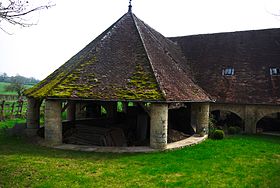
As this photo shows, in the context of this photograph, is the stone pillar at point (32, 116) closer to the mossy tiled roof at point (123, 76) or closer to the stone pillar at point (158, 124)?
the mossy tiled roof at point (123, 76)

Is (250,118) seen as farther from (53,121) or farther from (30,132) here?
(30,132)

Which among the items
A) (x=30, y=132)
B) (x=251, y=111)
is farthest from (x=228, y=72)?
(x=30, y=132)

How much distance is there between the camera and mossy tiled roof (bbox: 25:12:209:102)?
392 inches

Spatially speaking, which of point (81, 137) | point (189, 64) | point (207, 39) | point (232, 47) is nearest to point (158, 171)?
point (81, 137)

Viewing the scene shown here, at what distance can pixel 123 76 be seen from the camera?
36.2 feet

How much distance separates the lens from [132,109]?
16.9 metres

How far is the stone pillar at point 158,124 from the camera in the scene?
32.1 feet

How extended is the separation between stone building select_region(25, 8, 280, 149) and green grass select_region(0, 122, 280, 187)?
1.57 m

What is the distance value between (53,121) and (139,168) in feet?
15.7

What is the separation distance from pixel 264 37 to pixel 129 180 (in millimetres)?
17791

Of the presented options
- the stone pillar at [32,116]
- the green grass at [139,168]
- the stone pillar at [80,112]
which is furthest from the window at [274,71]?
the stone pillar at [32,116]

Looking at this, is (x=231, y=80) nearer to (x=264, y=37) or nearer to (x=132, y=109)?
(x=264, y=37)

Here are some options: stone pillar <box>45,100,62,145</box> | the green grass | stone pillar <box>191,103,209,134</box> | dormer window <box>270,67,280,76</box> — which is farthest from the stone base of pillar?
dormer window <box>270,67,280,76</box>

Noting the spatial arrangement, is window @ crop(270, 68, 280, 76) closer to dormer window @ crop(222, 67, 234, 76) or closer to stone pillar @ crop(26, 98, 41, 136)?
dormer window @ crop(222, 67, 234, 76)
